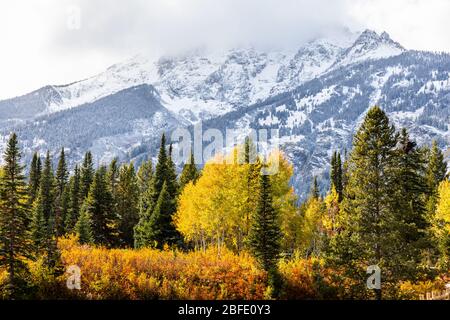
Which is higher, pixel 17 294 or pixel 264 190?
pixel 264 190

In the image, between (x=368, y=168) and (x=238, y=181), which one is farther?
(x=238, y=181)

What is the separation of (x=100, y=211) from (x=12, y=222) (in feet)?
89.2

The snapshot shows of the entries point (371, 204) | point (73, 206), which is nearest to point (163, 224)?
point (371, 204)

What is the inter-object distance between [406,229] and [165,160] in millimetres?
35846

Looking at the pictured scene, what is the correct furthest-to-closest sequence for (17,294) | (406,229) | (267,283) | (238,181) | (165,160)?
1. (165,160)
2. (238,181)
3. (267,283)
4. (406,229)
5. (17,294)

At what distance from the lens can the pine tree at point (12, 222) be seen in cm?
2688

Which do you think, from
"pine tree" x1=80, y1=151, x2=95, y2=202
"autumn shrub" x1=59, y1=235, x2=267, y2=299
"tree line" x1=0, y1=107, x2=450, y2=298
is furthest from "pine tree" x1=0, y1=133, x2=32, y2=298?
"pine tree" x1=80, y1=151, x2=95, y2=202

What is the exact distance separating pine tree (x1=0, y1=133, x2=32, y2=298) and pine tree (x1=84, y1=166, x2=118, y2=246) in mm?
25154

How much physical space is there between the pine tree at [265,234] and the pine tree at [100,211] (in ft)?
77.2

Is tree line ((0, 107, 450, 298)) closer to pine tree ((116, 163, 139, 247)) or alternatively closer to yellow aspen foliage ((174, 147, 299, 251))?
yellow aspen foliage ((174, 147, 299, 251))

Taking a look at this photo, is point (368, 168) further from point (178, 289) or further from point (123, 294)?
point (123, 294)

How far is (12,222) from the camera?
27109 mm

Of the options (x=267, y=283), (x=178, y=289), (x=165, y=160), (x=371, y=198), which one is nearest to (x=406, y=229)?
(x=371, y=198)

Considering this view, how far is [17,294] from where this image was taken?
1057 inches
